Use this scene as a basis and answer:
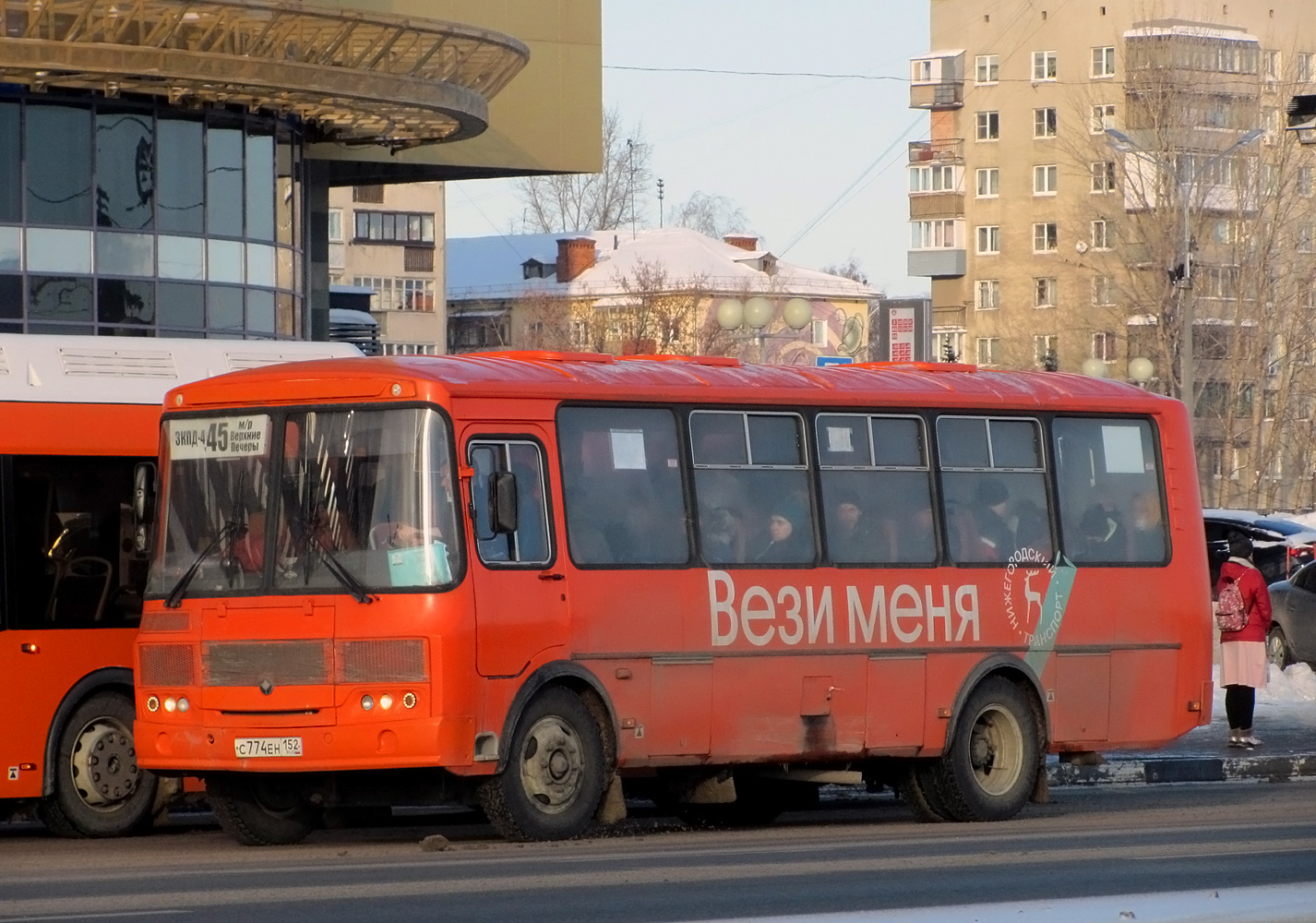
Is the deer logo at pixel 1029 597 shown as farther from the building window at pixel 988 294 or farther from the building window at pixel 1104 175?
the building window at pixel 988 294

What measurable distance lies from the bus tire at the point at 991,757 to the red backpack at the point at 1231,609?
5.72 m

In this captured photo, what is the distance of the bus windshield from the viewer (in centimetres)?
1309

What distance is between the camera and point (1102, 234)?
80.9m

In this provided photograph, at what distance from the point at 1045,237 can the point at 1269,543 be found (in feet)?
215

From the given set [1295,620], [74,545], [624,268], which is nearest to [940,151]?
[624,268]

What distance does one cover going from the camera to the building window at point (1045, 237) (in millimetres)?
101750

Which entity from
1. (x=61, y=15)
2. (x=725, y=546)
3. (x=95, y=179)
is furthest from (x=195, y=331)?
(x=725, y=546)

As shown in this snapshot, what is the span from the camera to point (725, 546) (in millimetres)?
14781

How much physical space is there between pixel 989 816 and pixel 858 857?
11.7ft

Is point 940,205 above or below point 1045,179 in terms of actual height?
below

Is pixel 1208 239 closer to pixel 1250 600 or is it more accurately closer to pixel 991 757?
pixel 1250 600

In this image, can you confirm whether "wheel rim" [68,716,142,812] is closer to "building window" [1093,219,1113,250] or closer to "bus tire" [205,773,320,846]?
"bus tire" [205,773,320,846]

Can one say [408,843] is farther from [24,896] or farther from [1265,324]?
[1265,324]

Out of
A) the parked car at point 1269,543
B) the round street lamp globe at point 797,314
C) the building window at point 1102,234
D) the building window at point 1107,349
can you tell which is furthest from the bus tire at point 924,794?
the building window at point 1107,349
